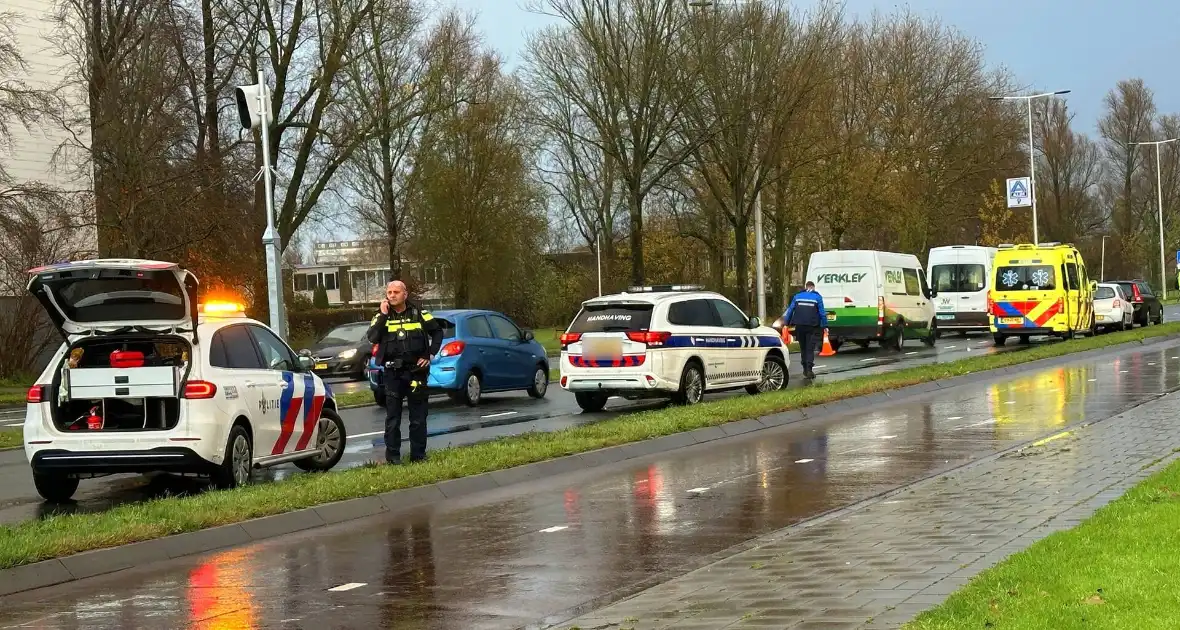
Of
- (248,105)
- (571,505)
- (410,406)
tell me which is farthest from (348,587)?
(248,105)

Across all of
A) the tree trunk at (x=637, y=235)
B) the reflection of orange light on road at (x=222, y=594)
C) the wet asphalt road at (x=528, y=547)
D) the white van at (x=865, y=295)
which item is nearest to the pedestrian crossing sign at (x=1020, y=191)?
the white van at (x=865, y=295)

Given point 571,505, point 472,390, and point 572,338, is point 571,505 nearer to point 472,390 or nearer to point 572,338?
point 572,338

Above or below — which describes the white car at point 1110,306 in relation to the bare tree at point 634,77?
below

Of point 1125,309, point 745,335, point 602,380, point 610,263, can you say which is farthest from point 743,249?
point 610,263

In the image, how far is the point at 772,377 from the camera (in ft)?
74.0

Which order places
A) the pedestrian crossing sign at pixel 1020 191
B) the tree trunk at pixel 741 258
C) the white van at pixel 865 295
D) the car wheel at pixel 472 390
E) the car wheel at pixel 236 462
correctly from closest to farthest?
the car wheel at pixel 236 462
the car wheel at pixel 472 390
the white van at pixel 865 295
the tree trunk at pixel 741 258
the pedestrian crossing sign at pixel 1020 191

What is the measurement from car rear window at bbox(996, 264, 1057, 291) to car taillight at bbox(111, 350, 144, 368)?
27707mm

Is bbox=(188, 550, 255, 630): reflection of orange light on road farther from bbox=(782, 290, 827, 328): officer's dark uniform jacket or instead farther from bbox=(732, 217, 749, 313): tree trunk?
bbox=(732, 217, 749, 313): tree trunk

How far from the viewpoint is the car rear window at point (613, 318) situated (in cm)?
1964

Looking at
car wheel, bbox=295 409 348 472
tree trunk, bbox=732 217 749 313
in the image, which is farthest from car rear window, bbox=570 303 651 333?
tree trunk, bbox=732 217 749 313

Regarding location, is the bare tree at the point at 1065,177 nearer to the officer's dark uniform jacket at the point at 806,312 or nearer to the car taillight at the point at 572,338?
the officer's dark uniform jacket at the point at 806,312

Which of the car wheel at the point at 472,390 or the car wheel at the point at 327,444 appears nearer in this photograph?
the car wheel at the point at 327,444

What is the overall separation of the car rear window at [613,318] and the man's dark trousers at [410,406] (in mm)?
6574

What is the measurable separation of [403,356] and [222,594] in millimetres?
5293
